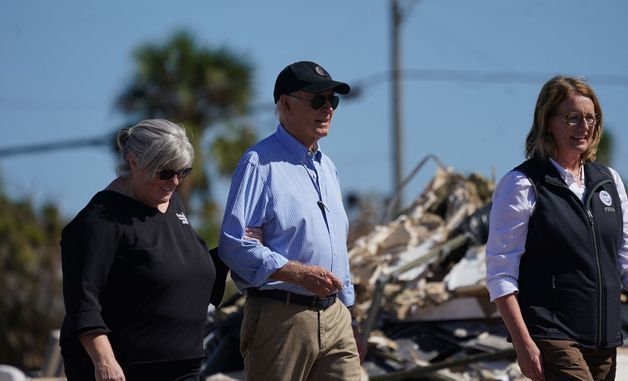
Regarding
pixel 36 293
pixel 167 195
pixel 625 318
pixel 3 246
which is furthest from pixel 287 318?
pixel 3 246

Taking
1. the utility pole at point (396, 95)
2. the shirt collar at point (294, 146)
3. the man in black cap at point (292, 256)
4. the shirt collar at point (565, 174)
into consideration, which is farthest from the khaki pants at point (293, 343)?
the utility pole at point (396, 95)

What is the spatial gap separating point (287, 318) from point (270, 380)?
26 cm

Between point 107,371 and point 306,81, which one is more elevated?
point 306,81

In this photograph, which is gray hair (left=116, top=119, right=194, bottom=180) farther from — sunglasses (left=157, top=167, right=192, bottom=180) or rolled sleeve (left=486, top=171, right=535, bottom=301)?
rolled sleeve (left=486, top=171, right=535, bottom=301)

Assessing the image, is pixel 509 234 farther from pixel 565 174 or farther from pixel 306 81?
pixel 306 81

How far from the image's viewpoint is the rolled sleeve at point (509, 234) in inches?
179

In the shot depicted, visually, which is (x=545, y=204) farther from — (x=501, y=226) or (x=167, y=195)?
(x=167, y=195)

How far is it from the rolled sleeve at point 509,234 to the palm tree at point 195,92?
22820mm

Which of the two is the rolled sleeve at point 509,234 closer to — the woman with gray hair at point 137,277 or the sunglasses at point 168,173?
the woman with gray hair at point 137,277

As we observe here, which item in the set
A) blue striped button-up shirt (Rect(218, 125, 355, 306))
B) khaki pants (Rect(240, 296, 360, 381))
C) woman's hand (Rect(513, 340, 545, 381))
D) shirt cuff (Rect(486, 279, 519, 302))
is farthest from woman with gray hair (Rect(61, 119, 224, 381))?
woman's hand (Rect(513, 340, 545, 381))

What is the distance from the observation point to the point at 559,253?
14.9 feet

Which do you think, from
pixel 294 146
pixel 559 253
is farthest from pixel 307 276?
pixel 559 253

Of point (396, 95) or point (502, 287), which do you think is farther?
point (396, 95)

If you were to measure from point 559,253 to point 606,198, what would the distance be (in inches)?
15.4
